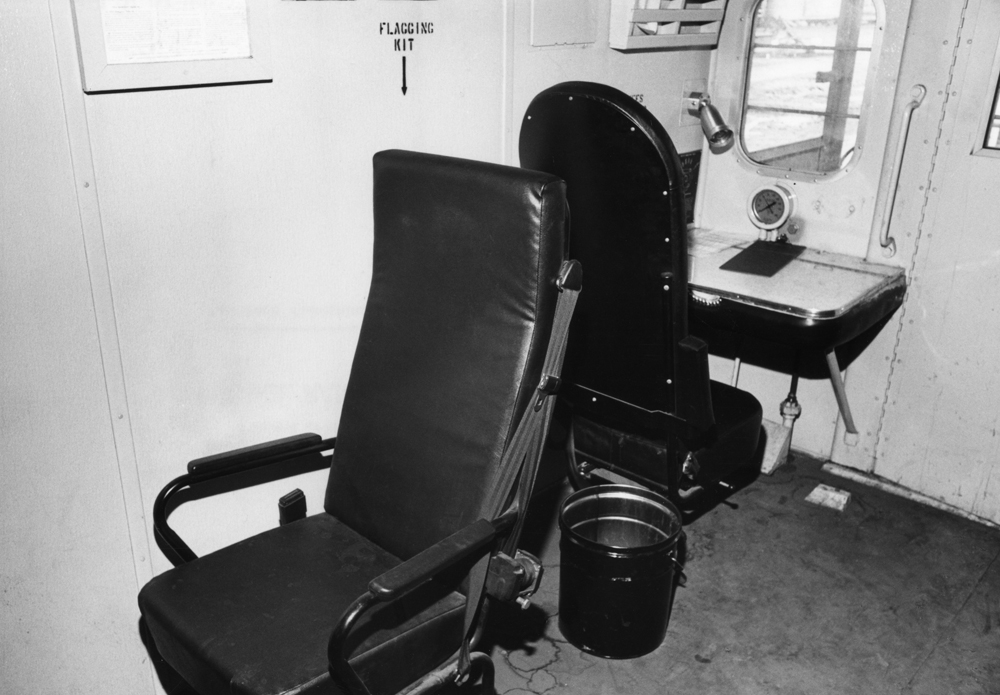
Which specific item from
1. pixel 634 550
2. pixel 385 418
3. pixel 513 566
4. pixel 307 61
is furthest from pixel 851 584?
pixel 307 61

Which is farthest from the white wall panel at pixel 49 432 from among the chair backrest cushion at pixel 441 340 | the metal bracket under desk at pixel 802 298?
the metal bracket under desk at pixel 802 298

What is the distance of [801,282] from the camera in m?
2.79

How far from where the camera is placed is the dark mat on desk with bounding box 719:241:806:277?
2908 mm

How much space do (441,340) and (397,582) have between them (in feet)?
1.96

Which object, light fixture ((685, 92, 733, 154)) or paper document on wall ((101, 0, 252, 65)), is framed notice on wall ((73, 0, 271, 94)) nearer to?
paper document on wall ((101, 0, 252, 65))

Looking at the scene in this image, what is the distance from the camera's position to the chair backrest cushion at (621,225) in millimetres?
2033

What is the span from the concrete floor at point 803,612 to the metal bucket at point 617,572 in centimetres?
7

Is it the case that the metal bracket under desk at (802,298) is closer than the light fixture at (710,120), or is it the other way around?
the metal bracket under desk at (802,298)

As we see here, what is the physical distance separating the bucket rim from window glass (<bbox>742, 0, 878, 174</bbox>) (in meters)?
1.47

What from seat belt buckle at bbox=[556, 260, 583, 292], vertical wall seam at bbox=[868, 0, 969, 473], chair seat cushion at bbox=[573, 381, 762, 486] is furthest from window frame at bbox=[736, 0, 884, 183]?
seat belt buckle at bbox=[556, 260, 583, 292]

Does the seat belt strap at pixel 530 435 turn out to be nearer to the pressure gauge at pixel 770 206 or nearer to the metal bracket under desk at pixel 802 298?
the metal bracket under desk at pixel 802 298

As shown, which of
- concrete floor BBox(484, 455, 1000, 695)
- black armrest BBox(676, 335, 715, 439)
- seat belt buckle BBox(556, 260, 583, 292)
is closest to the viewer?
seat belt buckle BBox(556, 260, 583, 292)

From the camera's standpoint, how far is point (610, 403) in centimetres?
245

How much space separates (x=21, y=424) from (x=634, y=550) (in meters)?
1.51
